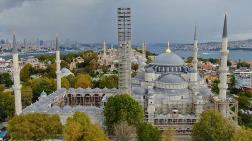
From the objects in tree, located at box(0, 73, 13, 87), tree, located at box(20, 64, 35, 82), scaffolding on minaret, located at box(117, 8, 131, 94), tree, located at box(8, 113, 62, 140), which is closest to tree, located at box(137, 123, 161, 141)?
tree, located at box(8, 113, 62, 140)

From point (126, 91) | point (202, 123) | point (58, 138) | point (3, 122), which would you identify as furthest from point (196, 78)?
point (3, 122)

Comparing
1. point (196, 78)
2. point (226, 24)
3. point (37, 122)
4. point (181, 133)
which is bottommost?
point (181, 133)

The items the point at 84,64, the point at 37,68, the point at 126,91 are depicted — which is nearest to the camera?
the point at 126,91

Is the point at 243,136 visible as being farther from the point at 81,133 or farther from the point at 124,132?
the point at 81,133

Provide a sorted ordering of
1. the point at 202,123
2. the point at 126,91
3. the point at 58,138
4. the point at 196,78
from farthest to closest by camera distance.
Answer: the point at 196,78, the point at 126,91, the point at 58,138, the point at 202,123

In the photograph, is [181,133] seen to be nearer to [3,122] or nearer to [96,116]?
[96,116]

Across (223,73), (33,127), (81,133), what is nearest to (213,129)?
(223,73)

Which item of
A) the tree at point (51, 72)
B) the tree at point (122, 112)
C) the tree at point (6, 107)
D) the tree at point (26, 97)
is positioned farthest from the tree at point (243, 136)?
the tree at point (51, 72)
